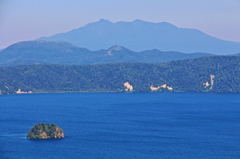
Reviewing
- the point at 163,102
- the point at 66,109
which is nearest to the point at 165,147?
the point at 66,109

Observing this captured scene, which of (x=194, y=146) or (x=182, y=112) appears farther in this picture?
(x=182, y=112)

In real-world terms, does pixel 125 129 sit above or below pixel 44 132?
below

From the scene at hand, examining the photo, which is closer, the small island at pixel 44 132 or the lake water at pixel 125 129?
the lake water at pixel 125 129

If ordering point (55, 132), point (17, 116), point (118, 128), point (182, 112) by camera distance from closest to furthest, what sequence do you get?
point (55, 132) < point (118, 128) < point (17, 116) < point (182, 112)

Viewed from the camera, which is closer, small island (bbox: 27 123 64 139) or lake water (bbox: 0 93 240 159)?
lake water (bbox: 0 93 240 159)

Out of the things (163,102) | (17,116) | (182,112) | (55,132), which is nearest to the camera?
(55,132)

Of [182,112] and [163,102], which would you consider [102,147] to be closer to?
[182,112]

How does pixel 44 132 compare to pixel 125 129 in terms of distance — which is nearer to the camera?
pixel 44 132
